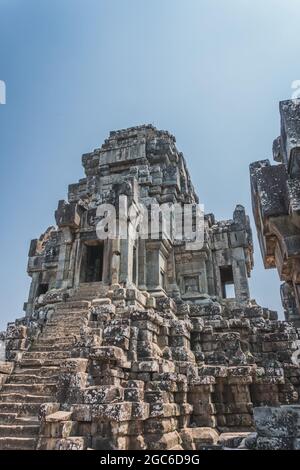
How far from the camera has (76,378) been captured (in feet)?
21.9

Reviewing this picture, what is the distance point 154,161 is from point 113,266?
9277mm

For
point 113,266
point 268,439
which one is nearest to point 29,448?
point 268,439

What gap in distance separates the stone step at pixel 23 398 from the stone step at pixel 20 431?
2.74 ft

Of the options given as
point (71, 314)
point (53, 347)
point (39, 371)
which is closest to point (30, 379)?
point (39, 371)

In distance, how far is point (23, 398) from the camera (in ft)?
24.5

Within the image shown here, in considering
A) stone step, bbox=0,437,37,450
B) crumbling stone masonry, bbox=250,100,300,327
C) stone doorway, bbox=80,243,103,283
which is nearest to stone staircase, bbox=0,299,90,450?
stone step, bbox=0,437,37,450

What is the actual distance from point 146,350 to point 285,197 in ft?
18.2

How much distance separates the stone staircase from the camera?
633 cm

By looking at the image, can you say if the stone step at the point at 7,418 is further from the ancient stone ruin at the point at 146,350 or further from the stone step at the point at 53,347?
the stone step at the point at 53,347

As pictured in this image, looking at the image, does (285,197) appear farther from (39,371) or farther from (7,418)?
(39,371)

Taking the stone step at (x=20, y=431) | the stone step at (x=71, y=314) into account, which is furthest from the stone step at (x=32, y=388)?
the stone step at (x=71, y=314)

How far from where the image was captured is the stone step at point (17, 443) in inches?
235

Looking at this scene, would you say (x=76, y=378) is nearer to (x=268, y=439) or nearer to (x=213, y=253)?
(x=268, y=439)

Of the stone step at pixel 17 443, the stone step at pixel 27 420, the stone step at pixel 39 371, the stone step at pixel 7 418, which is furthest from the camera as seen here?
the stone step at pixel 39 371
